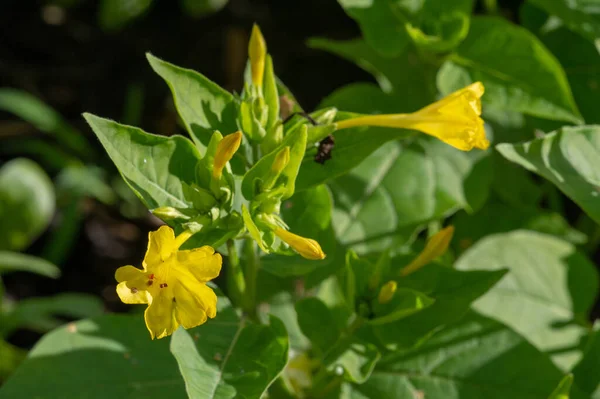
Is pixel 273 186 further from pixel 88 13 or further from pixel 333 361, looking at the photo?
pixel 88 13

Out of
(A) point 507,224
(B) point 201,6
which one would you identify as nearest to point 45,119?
(B) point 201,6

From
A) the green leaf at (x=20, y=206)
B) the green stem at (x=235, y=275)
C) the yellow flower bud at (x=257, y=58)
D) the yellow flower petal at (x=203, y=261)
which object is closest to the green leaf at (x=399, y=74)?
the yellow flower bud at (x=257, y=58)

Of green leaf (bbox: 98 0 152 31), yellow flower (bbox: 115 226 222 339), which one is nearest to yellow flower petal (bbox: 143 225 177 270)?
yellow flower (bbox: 115 226 222 339)

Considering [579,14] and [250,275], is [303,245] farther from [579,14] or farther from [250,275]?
[579,14]

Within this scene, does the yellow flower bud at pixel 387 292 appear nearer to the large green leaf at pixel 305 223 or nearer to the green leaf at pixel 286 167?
the large green leaf at pixel 305 223

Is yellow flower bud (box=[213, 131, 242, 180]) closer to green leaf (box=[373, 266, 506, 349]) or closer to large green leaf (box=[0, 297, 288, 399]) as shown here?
large green leaf (box=[0, 297, 288, 399])
